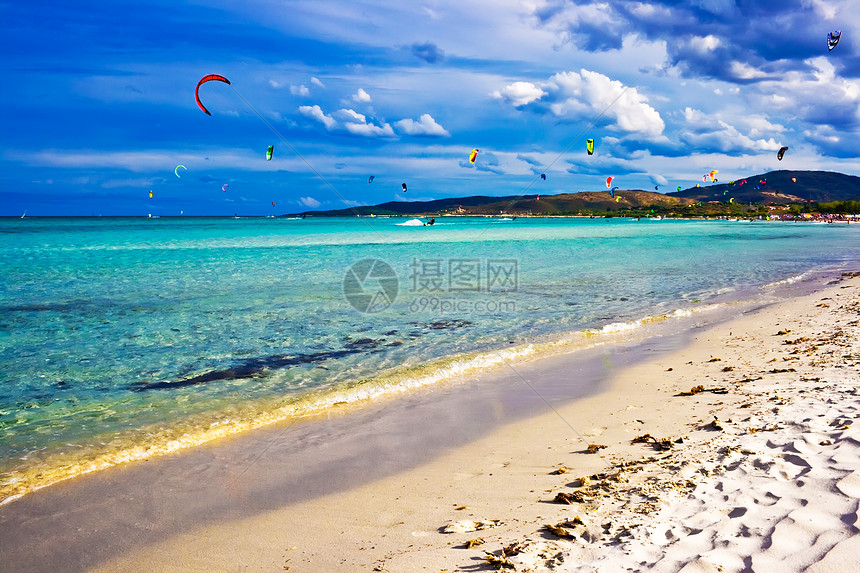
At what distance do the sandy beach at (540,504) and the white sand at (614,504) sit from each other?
0.02 metres

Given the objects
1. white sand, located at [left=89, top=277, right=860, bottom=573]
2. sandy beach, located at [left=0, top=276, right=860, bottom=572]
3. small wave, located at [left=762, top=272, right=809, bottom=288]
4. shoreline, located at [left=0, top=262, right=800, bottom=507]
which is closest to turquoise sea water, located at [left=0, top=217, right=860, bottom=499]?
shoreline, located at [left=0, top=262, right=800, bottom=507]

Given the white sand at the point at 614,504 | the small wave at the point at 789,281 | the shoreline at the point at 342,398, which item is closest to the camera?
the white sand at the point at 614,504

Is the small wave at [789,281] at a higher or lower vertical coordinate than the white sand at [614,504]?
higher

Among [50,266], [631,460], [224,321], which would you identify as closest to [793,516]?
[631,460]

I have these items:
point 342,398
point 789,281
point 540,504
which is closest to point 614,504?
point 540,504

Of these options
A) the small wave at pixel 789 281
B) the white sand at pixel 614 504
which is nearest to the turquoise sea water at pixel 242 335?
the small wave at pixel 789 281

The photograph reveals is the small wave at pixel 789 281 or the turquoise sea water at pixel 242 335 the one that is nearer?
the turquoise sea water at pixel 242 335

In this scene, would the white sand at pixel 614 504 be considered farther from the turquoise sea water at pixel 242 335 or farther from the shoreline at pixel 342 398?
the turquoise sea water at pixel 242 335

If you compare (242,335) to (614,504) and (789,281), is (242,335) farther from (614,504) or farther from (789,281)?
(789,281)

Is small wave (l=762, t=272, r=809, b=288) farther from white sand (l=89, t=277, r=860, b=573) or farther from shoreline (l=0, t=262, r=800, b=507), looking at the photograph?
white sand (l=89, t=277, r=860, b=573)

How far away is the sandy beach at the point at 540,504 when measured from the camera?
368cm

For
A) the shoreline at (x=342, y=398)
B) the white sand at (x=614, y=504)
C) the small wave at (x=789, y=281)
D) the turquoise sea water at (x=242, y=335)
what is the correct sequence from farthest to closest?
the small wave at (x=789, y=281), the turquoise sea water at (x=242, y=335), the shoreline at (x=342, y=398), the white sand at (x=614, y=504)

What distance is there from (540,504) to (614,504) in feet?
2.23

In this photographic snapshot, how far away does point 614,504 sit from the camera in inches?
176
